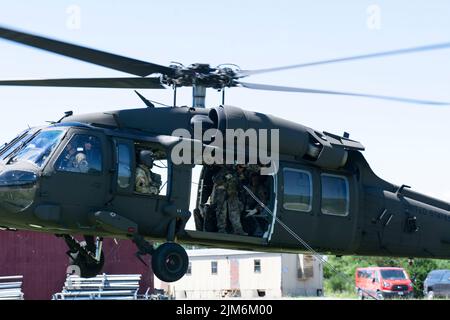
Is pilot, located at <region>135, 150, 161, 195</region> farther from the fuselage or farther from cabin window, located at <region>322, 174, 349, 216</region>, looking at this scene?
cabin window, located at <region>322, 174, 349, 216</region>

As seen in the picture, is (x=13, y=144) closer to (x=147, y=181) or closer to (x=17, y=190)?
(x=17, y=190)

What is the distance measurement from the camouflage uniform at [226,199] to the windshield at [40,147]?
3.12 meters

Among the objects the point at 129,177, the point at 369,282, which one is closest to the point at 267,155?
the point at 129,177

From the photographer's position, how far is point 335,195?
13430 mm

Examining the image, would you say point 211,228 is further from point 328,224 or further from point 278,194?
point 328,224

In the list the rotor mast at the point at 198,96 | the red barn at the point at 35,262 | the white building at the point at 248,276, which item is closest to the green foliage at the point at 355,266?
the white building at the point at 248,276

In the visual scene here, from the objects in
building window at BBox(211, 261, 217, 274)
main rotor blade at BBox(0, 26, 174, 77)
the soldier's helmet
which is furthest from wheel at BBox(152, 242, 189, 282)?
building window at BBox(211, 261, 217, 274)

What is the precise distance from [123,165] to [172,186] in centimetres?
93

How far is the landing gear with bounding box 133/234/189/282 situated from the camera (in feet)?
36.6

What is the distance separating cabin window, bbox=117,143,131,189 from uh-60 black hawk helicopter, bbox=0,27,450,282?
0.6 inches

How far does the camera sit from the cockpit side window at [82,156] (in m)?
10.9

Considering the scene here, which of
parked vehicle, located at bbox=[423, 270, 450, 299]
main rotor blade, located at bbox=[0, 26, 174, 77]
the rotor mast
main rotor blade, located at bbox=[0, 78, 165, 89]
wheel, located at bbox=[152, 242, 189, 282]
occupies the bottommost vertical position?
parked vehicle, located at bbox=[423, 270, 450, 299]

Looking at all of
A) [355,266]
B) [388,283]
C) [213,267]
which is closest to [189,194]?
[388,283]

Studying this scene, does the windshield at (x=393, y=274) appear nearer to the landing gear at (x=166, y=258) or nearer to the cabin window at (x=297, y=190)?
the cabin window at (x=297, y=190)
